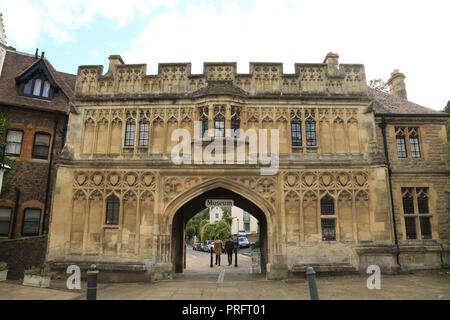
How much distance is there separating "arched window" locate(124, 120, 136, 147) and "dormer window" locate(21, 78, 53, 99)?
6.21 meters

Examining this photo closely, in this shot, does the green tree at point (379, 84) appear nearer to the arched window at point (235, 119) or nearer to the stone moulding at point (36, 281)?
the arched window at point (235, 119)

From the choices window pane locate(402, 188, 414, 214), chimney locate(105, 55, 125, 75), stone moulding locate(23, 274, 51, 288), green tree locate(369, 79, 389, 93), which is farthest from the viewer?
green tree locate(369, 79, 389, 93)

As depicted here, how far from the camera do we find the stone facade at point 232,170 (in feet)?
42.9

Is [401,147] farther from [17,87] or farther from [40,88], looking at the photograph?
[17,87]

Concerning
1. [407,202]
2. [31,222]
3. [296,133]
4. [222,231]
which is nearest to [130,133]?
[31,222]

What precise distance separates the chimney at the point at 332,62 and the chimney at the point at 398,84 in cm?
624

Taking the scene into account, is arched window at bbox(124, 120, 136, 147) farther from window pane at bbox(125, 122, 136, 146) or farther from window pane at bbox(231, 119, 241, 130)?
window pane at bbox(231, 119, 241, 130)

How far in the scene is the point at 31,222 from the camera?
50.2 feet

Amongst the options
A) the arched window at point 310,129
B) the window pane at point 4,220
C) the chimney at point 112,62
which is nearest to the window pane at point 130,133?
the chimney at point 112,62

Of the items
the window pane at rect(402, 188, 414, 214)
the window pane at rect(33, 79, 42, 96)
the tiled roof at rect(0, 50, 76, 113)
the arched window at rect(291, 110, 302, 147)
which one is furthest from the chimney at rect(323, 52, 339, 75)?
the window pane at rect(33, 79, 42, 96)

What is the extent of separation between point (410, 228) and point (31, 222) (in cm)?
1919

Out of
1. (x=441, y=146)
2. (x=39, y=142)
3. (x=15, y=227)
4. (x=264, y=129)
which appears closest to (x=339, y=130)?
(x=264, y=129)

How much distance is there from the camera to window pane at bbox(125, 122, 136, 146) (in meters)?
14.4

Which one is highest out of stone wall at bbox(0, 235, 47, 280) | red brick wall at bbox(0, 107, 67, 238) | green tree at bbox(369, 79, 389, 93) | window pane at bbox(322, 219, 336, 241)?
green tree at bbox(369, 79, 389, 93)
